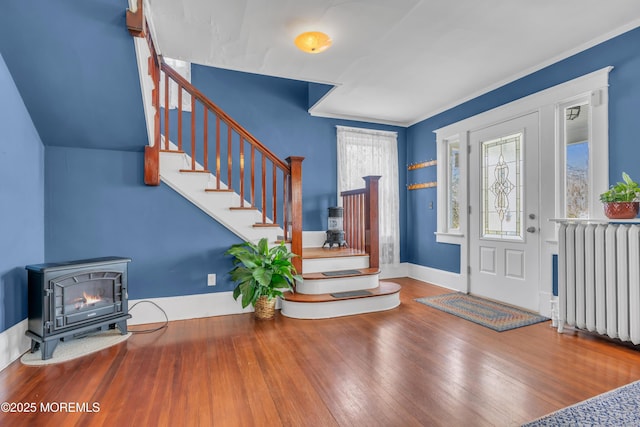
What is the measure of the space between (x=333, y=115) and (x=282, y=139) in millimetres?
927

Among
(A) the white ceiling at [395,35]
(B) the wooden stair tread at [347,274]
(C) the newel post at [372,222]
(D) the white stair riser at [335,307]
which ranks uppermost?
(A) the white ceiling at [395,35]

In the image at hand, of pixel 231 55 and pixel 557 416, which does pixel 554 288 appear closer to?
pixel 557 416

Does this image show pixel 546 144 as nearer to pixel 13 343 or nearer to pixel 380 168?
pixel 380 168

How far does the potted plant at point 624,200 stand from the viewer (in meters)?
2.45

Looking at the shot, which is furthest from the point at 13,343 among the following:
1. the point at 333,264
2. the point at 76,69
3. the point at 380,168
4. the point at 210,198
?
the point at 380,168

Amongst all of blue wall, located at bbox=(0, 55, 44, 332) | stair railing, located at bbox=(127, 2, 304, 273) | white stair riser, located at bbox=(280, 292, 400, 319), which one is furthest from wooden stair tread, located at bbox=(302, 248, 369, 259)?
blue wall, located at bbox=(0, 55, 44, 332)

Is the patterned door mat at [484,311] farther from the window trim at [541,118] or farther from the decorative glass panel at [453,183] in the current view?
the decorative glass panel at [453,183]

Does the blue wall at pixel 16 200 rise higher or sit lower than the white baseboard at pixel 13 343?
higher

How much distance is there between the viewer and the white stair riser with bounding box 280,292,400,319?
325cm

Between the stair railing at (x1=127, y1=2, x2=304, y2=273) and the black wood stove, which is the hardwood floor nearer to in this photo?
the black wood stove

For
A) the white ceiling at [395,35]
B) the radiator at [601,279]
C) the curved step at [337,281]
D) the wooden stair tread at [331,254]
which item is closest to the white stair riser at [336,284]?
the curved step at [337,281]

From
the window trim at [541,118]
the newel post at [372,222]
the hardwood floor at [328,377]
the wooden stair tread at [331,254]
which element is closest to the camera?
the hardwood floor at [328,377]

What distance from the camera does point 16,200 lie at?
2.41 meters

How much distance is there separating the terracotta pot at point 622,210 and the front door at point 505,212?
0.86m
